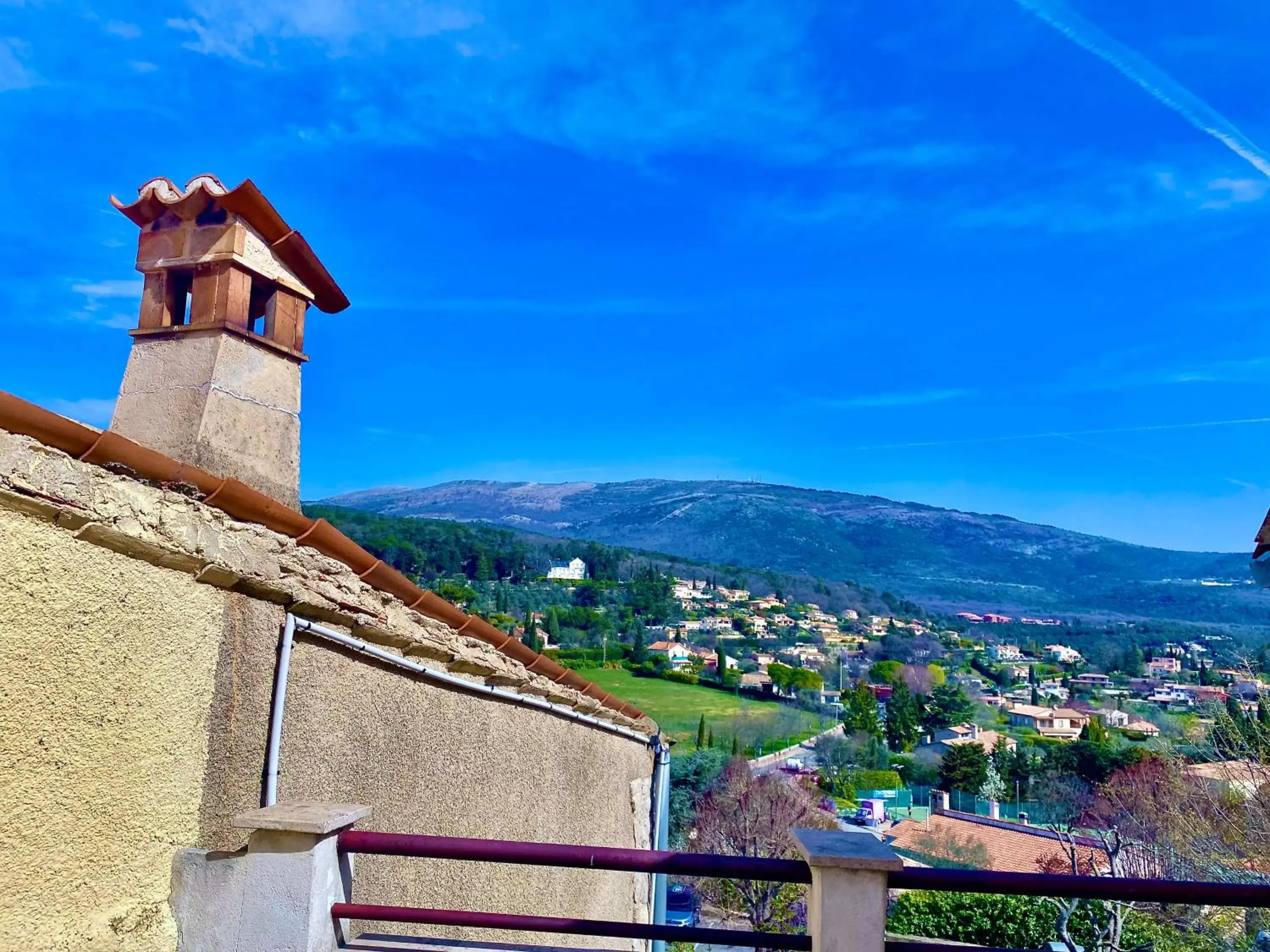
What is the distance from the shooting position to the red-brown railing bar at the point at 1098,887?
2.21 meters

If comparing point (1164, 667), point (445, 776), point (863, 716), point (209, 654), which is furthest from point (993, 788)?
point (1164, 667)

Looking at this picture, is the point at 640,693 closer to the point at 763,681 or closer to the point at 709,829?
the point at 763,681

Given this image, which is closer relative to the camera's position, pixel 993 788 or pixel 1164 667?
pixel 993 788

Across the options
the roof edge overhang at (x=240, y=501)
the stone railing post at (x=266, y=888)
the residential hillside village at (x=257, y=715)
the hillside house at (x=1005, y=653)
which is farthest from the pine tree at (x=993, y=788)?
the hillside house at (x=1005, y=653)

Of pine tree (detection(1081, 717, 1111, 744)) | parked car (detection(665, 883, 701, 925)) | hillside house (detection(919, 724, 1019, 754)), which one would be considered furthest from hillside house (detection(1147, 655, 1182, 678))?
parked car (detection(665, 883, 701, 925))

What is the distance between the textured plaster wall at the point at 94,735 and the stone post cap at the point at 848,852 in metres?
1.93

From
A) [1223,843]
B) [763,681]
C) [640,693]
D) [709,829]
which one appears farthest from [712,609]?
[1223,843]

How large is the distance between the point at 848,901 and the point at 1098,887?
664 mm

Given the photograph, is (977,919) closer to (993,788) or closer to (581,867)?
(581,867)

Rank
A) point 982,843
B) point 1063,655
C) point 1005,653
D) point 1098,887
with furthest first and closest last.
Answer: point 1005,653
point 1063,655
point 982,843
point 1098,887

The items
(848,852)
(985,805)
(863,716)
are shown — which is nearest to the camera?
(848,852)

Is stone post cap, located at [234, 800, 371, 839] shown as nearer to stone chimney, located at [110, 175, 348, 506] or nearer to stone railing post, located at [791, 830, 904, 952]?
stone railing post, located at [791, 830, 904, 952]

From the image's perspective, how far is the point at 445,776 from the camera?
423 centimetres

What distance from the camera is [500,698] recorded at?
4.92 metres
